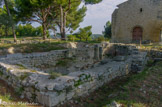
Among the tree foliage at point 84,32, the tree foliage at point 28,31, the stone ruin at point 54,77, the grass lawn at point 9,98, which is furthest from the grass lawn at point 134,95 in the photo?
the tree foliage at point 28,31

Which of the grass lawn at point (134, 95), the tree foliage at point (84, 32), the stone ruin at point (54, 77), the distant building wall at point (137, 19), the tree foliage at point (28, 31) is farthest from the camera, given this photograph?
the tree foliage at point (28, 31)

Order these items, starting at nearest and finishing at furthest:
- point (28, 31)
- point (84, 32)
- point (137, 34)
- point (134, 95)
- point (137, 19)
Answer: point (134, 95)
point (137, 19)
point (137, 34)
point (84, 32)
point (28, 31)

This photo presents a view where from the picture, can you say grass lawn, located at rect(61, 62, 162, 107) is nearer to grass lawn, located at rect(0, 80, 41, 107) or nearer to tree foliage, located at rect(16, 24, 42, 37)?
grass lawn, located at rect(0, 80, 41, 107)

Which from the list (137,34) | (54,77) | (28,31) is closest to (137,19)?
(137,34)

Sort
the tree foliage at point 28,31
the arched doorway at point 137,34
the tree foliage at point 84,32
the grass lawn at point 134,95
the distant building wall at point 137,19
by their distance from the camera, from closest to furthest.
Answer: the grass lawn at point 134,95 < the distant building wall at point 137,19 < the arched doorway at point 137,34 < the tree foliage at point 84,32 < the tree foliage at point 28,31

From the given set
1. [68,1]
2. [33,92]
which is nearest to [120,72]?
[33,92]

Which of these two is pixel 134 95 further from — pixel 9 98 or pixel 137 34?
pixel 137 34

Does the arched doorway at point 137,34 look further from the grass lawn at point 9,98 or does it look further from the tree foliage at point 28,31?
the tree foliage at point 28,31

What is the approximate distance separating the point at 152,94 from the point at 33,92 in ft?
11.9

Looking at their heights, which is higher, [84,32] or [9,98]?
[84,32]

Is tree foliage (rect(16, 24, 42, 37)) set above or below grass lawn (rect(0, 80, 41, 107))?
above

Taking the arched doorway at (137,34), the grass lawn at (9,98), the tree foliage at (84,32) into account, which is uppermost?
the tree foliage at (84,32)

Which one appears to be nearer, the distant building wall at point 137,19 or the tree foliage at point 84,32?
the distant building wall at point 137,19

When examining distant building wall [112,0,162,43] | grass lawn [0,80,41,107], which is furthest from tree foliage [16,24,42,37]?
grass lawn [0,80,41,107]
